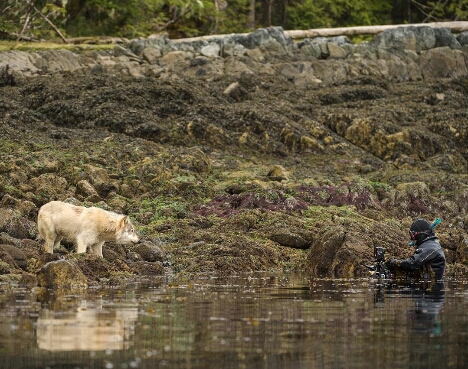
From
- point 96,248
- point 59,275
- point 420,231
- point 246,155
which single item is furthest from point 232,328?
point 246,155

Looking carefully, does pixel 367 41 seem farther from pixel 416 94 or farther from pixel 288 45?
pixel 416 94

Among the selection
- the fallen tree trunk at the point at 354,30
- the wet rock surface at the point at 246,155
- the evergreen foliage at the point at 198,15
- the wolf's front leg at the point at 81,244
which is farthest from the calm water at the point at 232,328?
the fallen tree trunk at the point at 354,30

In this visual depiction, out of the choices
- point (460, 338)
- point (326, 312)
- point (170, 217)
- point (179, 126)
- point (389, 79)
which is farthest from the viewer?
point (389, 79)

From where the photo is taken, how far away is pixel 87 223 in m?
19.4

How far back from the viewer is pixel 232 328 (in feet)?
40.8

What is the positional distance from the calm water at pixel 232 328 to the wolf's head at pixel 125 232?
7.60 ft

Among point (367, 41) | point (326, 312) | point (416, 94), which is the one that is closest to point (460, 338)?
point (326, 312)

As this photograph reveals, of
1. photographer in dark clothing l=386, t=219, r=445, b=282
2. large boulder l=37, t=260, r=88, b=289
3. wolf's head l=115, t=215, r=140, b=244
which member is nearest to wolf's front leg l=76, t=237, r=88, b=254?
wolf's head l=115, t=215, r=140, b=244

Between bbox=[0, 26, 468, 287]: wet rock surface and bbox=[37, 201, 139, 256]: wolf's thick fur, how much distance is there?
41 cm

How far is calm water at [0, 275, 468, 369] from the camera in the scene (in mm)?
10336

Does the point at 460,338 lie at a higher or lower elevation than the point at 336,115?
lower

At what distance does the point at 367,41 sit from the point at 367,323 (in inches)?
1567

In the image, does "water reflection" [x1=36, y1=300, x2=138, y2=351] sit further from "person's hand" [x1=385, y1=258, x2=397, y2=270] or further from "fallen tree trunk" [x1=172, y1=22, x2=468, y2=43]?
"fallen tree trunk" [x1=172, y1=22, x2=468, y2=43]

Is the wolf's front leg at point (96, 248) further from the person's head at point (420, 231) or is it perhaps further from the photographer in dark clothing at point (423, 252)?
the person's head at point (420, 231)
